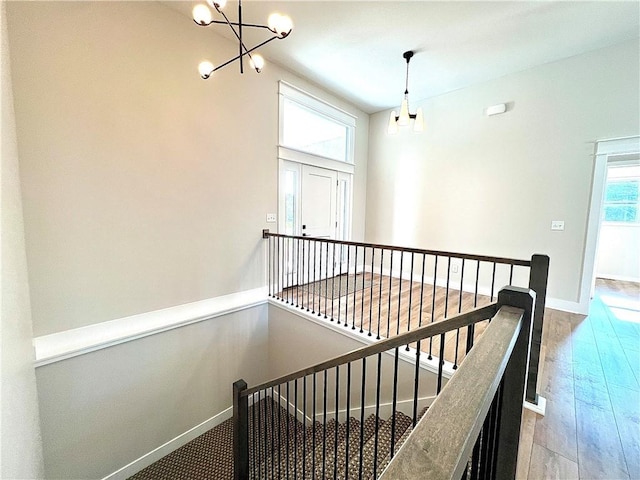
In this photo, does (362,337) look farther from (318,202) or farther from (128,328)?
(318,202)

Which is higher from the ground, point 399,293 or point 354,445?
point 399,293

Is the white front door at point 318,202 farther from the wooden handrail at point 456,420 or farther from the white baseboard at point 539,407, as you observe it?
the wooden handrail at point 456,420

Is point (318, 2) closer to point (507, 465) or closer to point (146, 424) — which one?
point (507, 465)

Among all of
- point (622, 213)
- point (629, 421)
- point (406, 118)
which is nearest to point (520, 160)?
point (406, 118)

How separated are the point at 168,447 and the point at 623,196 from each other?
8593 millimetres

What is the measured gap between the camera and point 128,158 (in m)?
2.54

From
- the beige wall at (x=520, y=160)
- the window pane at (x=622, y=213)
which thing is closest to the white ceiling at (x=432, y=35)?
the beige wall at (x=520, y=160)

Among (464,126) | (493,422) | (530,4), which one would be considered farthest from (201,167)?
(464,126)

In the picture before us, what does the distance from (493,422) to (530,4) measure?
3588 millimetres

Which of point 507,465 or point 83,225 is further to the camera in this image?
point 83,225

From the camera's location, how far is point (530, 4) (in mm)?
2490

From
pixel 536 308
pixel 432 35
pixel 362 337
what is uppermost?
pixel 432 35

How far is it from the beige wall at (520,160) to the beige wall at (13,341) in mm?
4879

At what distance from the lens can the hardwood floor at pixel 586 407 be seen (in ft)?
4.76
